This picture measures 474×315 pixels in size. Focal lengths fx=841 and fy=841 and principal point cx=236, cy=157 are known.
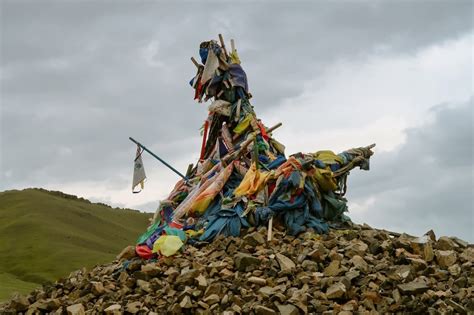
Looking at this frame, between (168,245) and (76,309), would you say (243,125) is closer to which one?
(168,245)

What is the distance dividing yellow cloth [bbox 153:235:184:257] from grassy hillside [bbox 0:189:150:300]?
540 inches

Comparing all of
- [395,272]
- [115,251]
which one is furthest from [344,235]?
[115,251]

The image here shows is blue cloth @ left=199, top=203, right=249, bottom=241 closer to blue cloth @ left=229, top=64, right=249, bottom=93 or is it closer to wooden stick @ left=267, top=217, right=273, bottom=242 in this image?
wooden stick @ left=267, top=217, right=273, bottom=242

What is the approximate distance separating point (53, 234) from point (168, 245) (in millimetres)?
32701

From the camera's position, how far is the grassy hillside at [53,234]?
3916cm

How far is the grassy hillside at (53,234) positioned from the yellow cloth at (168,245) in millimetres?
13706

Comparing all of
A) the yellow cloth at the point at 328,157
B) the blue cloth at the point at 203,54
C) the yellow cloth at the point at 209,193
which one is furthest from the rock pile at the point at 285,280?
the blue cloth at the point at 203,54

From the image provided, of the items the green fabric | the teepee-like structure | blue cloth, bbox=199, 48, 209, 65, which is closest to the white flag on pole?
the teepee-like structure

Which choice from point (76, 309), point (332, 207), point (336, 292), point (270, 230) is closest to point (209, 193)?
point (270, 230)

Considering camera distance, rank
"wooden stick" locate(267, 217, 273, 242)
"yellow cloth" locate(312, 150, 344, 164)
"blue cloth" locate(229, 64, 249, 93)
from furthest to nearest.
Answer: "blue cloth" locate(229, 64, 249, 93) → "yellow cloth" locate(312, 150, 344, 164) → "wooden stick" locate(267, 217, 273, 242)

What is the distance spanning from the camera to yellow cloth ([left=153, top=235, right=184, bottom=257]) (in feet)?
49.8

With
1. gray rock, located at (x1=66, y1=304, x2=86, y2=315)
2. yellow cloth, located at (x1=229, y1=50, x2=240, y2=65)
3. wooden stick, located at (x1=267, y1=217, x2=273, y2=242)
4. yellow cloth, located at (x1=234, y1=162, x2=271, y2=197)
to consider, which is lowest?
gray rock, located at (x1=66, y1=304, x2=86, y2=315)

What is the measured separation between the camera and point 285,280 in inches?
534

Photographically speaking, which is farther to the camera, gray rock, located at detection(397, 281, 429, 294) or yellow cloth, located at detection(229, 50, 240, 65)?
yellow cloth, located at detection(229, 50, 240, 65)
